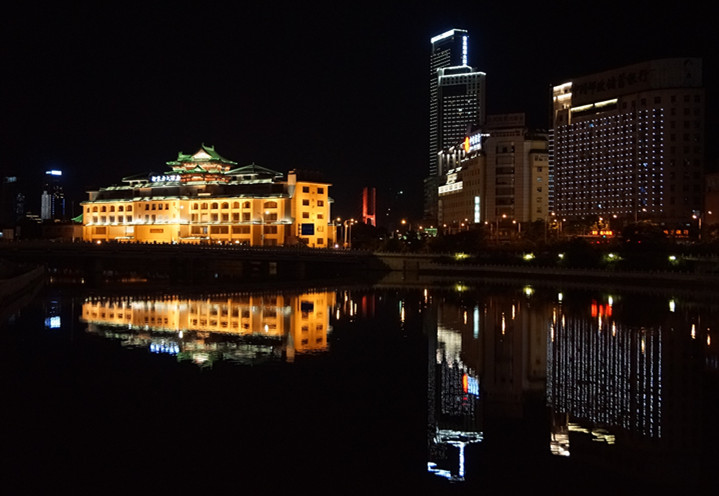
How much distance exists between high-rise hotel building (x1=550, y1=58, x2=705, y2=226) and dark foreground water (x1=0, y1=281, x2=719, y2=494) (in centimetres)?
8106

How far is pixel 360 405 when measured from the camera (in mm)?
20203

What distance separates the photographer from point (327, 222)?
4343 inches

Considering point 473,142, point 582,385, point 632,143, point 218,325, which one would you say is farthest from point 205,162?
point 582,385

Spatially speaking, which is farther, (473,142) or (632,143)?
(473,142)

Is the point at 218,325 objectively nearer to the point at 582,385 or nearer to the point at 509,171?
the point at 582,385

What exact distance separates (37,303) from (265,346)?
898 inches

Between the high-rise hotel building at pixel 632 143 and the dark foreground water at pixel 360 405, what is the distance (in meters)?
81.1

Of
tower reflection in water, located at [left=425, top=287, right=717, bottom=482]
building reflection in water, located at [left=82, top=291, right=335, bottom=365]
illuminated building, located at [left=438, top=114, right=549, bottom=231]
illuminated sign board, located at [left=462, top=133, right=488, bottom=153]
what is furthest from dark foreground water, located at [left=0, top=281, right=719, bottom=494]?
illuminated sign board, located at [left=462, top=133, right=488, bottom=153]

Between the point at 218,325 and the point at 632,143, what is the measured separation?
9980cm

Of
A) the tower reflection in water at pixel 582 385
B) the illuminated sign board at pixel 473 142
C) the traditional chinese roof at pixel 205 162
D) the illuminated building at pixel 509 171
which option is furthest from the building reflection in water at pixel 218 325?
the illuminated sign board at pixel 473 142

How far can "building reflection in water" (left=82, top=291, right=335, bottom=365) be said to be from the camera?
29438mm

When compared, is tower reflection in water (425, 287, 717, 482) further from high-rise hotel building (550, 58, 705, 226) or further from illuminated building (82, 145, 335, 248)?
high-rise hotel building (550, 58, 705, 226)

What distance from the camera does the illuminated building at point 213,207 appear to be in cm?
10712

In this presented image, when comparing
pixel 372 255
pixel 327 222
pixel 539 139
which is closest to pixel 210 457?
pixel 372 255
